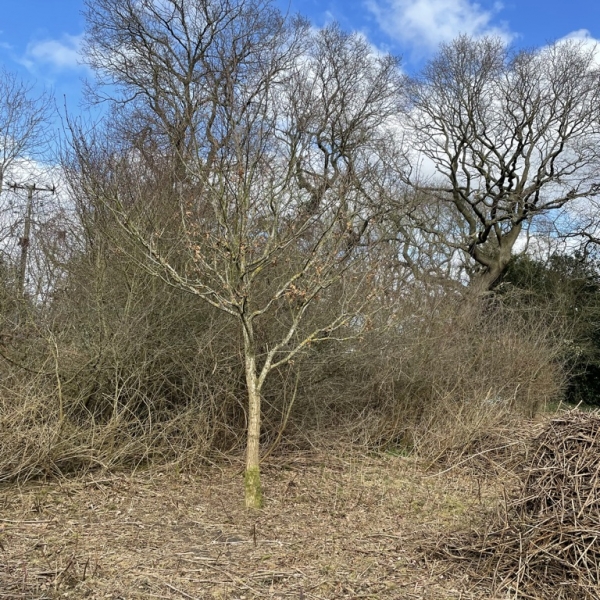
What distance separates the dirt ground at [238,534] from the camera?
4.02 meters

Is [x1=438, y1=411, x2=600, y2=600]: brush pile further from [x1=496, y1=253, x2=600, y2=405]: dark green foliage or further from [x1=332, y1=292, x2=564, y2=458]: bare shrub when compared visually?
[x1=496, y1=253, x2=600, y2=405]: dark green foliage

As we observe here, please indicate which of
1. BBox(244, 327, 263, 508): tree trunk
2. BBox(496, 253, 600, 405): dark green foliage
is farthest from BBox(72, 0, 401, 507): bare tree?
BBox(496, 253, 600, 405): dark green foliage

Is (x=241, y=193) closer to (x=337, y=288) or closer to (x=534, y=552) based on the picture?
(x=337, y=288)

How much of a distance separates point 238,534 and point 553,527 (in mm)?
2677

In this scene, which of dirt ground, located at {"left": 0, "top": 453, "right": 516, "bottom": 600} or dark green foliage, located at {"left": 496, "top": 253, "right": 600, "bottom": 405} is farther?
dark green foliage, located at {"left": 496, "top": 253, "right": 600, "bottom": 405}

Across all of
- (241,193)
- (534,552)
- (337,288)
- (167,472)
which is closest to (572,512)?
(534,552)

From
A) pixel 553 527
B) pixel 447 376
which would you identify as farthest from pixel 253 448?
pixel 447 376

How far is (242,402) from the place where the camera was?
820cm

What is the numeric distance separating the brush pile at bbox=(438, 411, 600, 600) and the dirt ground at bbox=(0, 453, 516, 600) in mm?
252

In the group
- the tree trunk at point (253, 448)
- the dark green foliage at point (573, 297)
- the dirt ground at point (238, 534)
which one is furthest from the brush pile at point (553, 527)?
the dark green foliage at point (573, 297)

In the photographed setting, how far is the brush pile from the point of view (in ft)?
12.3

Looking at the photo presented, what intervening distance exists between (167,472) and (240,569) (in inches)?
124

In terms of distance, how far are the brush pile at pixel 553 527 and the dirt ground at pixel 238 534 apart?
25 cm

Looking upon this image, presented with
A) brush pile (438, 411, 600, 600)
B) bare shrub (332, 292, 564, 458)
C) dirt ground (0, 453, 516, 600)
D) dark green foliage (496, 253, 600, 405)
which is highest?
dark green foliage (496, 253, 600, 405)
